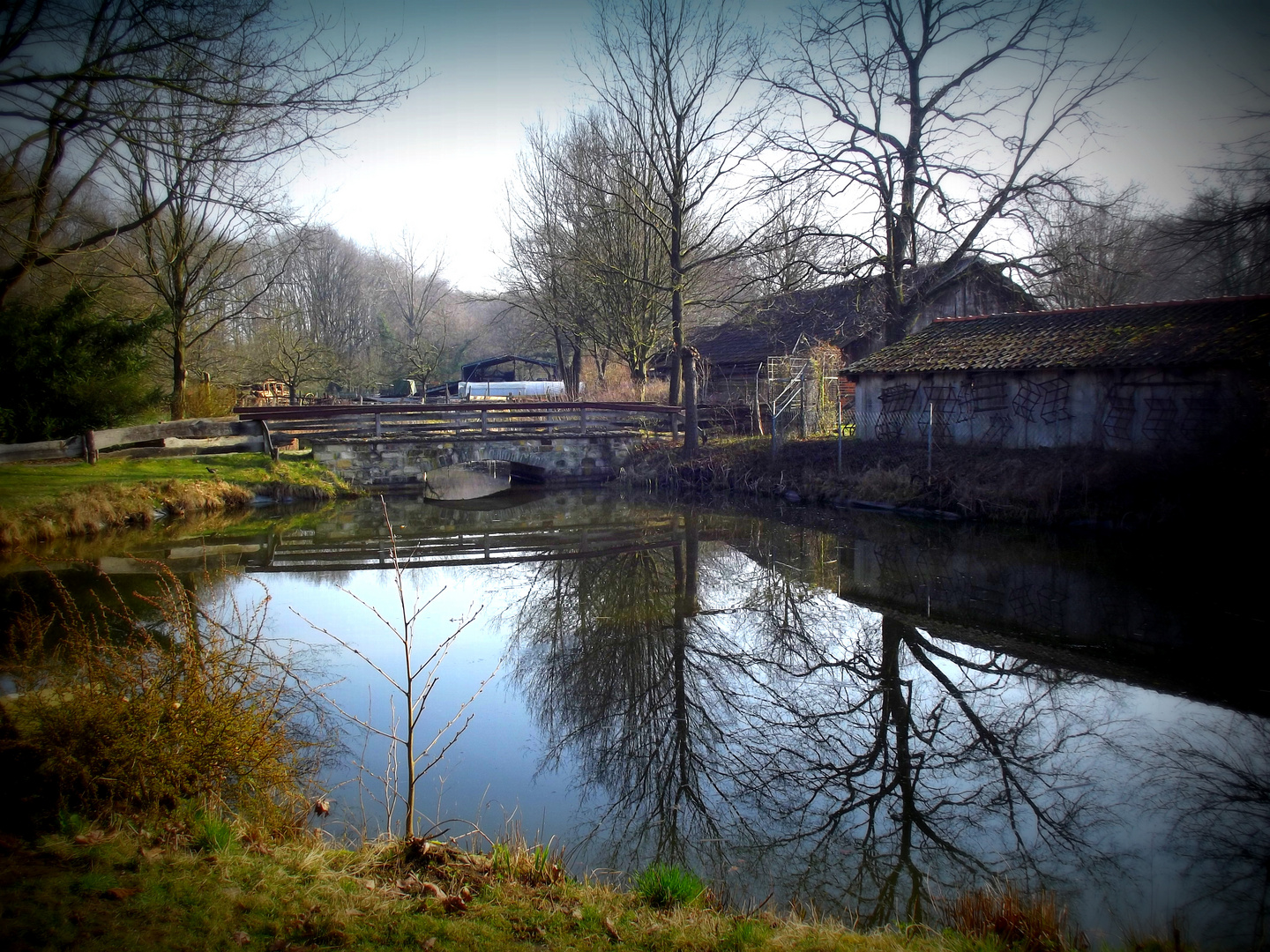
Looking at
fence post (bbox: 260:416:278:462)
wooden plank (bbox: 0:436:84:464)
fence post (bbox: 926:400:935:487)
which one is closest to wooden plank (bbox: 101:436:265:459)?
fence post (bbox: 260:416:278:462)

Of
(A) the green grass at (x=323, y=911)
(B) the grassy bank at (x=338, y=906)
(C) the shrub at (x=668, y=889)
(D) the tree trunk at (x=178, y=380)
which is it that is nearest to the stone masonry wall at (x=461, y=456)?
(D) the tree trunk at (x=178, y=380)

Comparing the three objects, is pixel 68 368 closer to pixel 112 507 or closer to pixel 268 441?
pixel 112 507

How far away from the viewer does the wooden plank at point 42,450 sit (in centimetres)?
1470

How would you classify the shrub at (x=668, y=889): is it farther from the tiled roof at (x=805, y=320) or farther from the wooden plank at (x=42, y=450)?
the tiled roof at (x=805, y=320)

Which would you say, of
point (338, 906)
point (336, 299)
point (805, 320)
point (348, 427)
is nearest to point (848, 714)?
point (338, 906)

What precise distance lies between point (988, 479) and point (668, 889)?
13.7 metres

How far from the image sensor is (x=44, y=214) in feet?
27.9

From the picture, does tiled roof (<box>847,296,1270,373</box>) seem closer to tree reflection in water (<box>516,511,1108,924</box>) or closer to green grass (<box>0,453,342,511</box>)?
tree reflection in water (<box>516,511,1108,924</box>)

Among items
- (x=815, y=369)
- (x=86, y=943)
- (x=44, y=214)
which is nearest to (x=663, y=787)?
(x=86, y=943)

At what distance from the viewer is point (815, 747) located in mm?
5973

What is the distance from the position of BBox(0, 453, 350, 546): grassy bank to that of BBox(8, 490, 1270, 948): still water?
75.4 inches

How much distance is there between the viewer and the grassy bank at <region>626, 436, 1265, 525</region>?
1264cm

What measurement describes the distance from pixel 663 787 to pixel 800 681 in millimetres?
2368

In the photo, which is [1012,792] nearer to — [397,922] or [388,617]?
[397,922]
